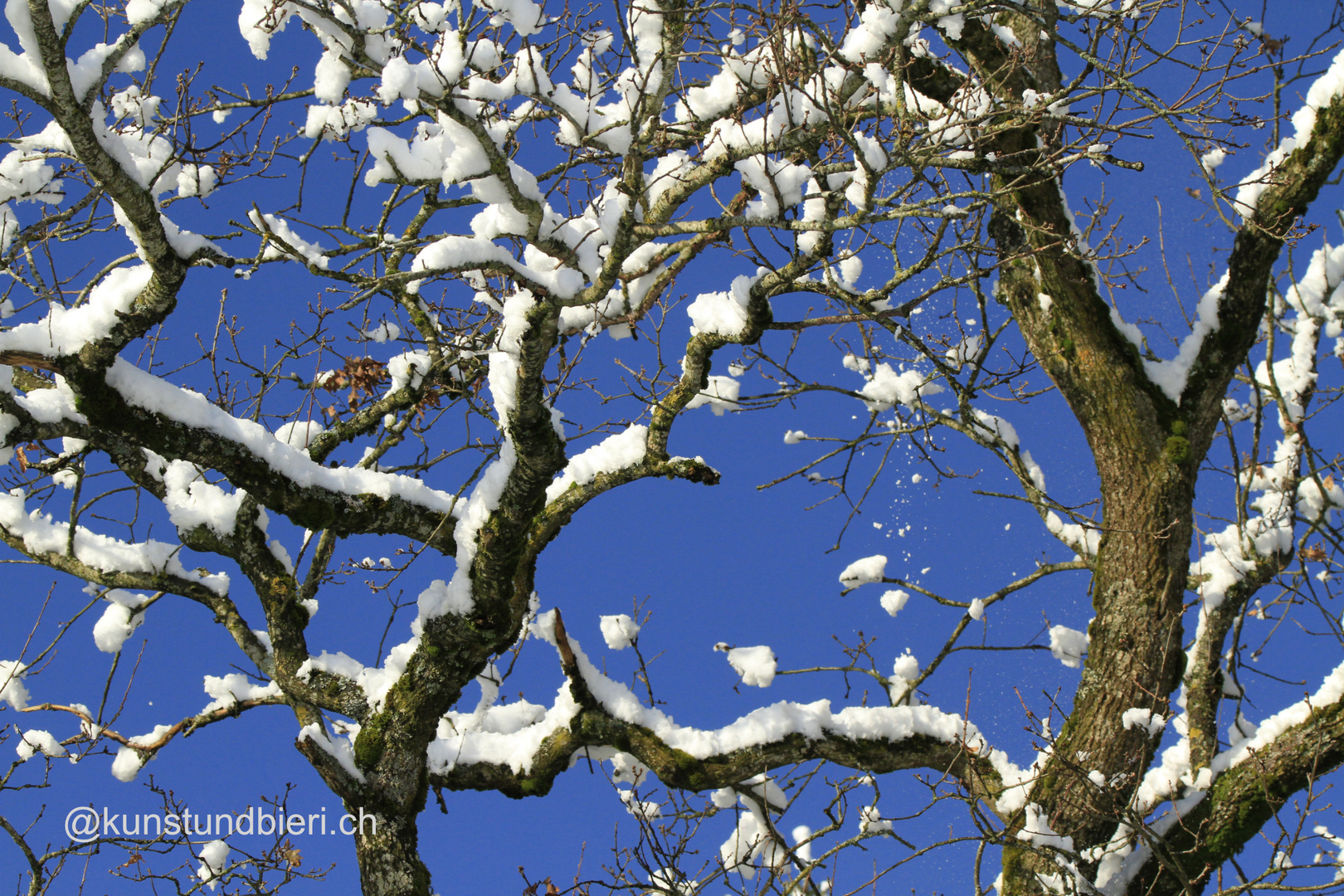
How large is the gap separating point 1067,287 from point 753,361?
1.86 meters

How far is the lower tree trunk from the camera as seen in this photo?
4.02 meters

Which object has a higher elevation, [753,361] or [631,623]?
[753,361]

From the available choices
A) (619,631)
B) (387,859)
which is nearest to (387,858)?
(387,859)

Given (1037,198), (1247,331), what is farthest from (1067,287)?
Answer: (1247,331)

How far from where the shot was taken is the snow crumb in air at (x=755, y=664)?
448 cm

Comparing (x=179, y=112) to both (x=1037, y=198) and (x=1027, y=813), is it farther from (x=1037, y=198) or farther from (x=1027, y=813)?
(x=1027, y=813)

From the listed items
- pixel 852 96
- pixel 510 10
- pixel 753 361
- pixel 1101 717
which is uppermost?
pixel 753 361

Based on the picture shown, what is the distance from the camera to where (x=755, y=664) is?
4.50m

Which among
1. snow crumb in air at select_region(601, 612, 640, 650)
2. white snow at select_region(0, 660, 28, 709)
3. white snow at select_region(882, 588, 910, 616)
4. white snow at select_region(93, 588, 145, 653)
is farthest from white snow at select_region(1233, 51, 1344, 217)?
white snow at select_region(0, 660, 28, 709)

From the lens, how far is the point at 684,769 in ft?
14.0

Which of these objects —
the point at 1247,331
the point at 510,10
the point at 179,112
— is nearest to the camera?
the point at 510,10

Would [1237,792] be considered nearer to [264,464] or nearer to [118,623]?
[264,464]

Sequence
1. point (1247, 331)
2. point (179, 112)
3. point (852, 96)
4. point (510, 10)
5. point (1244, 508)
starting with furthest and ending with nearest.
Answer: point (1244, 508) → point (1247, 331) → point (852, 96) → point (179, 112) → point (510, 10)

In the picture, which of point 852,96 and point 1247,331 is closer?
point 852,96
